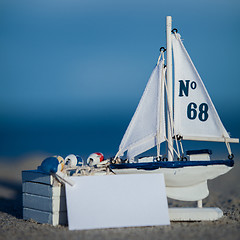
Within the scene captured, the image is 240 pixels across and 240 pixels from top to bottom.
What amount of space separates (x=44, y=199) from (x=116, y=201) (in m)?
1.86

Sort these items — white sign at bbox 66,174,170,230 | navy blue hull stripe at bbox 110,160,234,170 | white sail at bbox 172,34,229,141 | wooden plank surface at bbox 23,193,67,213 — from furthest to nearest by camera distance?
white sail at bbox 172,34,229,141 → navy blue hull stripe at bbox 110,160,234,170 → wooden plank surface at bbox 23,193,67,213 → white sign at bbox 66,174,170,230

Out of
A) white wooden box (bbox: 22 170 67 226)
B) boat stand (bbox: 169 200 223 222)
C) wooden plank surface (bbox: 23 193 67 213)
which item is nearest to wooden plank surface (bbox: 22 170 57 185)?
white wooden box (bbox: 22 170 67 226)

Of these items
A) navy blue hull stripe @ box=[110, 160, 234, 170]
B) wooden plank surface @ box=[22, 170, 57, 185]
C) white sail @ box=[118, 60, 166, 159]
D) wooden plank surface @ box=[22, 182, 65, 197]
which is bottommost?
wooden plank surface @ box=[22, 182, 65, 197]

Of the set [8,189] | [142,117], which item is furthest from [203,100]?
[8,189]

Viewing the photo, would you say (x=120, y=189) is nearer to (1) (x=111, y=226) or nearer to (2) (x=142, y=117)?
(1) (x=111, y=226)

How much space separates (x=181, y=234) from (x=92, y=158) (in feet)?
12.2

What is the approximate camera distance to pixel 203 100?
464 inches

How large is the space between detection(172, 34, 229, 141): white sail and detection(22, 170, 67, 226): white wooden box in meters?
3.44

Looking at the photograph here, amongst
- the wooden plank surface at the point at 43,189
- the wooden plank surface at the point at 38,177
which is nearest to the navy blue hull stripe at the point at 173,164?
the wooden plank surface at the point at 43,189

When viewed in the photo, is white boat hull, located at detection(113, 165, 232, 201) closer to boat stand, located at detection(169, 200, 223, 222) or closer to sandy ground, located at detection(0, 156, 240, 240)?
boat stand, located at detection(169, 200, 223, 222)

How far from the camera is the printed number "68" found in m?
11.7

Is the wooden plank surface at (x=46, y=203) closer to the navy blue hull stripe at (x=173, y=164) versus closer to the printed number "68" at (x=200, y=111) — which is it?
the navy blue hull stripe at (x=173, y=164)

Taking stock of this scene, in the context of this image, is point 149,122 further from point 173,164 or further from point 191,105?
point 173,164

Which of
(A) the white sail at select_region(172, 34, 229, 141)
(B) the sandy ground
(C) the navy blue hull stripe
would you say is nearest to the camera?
(B) the sandy ground
